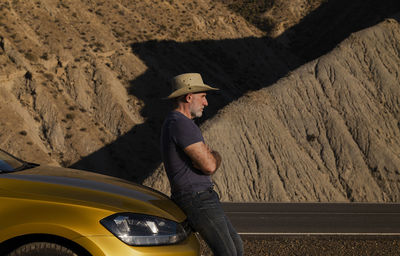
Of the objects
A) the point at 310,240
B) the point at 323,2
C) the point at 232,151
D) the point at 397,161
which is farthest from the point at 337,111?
the point at 323,2

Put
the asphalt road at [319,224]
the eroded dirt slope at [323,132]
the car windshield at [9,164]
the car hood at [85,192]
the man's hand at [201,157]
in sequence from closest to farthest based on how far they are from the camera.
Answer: the car hood at [85,192]
the man's hand at [201,157]
the car windshield at [9,164]
the asphalt road at [319,224]
the eroded dirt slope at [323,132]

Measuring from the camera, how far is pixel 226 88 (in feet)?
179

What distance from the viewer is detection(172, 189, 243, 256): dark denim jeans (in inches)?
189

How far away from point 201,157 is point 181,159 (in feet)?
0.72

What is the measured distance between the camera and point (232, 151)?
33844 mm

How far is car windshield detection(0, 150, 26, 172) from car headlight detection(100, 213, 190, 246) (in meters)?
1.29

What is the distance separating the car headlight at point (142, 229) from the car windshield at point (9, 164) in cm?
129

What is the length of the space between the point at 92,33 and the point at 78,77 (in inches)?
248

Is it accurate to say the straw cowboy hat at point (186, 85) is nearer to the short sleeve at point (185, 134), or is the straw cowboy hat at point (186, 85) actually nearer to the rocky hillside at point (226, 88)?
the short sleeve at point (185, 134)

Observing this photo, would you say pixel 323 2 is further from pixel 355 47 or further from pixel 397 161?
pixel 397 161

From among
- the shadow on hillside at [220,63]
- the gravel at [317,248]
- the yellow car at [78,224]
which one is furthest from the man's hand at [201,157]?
the shadow on hillside at [220,63]

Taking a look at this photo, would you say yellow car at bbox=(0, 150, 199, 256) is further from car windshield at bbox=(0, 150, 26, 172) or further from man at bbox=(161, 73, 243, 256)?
car windshield at bbox=(0, 150, 26, 172)

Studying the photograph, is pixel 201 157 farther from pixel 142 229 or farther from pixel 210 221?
pixel 142 229

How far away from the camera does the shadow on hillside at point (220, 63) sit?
147 ft
